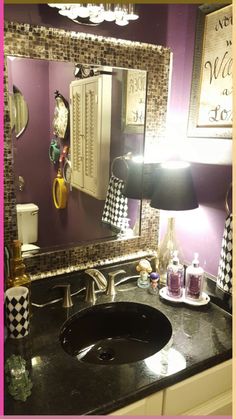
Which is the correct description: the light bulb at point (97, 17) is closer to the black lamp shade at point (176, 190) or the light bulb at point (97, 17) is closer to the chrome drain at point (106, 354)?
the black lamp shade at point (176, 190)

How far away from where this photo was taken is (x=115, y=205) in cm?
141

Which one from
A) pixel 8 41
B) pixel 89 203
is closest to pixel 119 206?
pixel 89 203

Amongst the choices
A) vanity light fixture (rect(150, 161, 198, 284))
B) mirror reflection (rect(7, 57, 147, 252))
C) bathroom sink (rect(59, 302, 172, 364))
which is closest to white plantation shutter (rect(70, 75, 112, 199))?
mirror reflection (rect(7, 57, 147, 252))

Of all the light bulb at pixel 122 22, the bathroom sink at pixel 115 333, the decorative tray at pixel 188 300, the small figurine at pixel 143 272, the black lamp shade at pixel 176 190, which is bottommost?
the bathroom sink at pixel 115 333

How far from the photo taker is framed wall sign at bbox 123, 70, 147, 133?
4.34ft

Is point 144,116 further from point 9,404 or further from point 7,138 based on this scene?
point 9,404

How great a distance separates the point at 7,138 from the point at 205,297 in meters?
0.94

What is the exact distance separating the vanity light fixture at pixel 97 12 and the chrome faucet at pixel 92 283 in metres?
0.91

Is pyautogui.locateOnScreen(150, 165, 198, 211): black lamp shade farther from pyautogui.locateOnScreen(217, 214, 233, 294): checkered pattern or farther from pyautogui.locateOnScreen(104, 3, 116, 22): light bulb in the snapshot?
pyautogui.locateOnScreen(104, 3, 116, 22): light bulb

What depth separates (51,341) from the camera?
1036mm

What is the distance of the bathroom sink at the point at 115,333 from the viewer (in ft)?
3.76

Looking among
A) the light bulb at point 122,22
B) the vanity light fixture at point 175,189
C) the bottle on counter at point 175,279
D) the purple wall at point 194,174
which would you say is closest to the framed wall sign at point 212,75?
the purple wall at point 194,174

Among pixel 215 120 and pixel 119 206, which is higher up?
pixel 215 120

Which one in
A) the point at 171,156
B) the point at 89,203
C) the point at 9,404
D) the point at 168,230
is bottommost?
the point at 9,404
